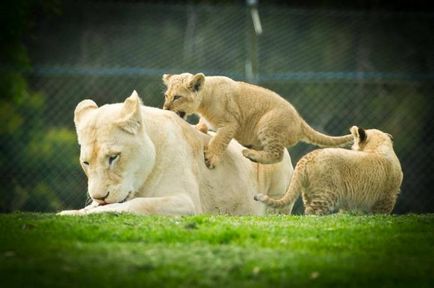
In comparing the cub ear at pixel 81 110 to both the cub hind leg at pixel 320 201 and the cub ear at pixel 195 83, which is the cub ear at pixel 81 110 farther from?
the cub hind leg at pixel 320 201

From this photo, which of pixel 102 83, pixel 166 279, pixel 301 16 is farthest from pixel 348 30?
pixel 166 279

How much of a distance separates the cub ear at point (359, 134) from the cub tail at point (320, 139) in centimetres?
4

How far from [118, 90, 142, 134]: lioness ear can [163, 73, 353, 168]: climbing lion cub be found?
95 centimetres

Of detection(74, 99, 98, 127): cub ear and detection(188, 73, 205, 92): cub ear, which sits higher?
detection(188, 73, 205, 92): cub ear

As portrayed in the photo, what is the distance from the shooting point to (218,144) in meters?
7.95

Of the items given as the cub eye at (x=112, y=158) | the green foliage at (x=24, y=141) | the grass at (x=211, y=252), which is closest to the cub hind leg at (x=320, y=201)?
the grass at (x=211, y=252)

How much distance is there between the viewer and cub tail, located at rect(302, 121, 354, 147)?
8.55 m

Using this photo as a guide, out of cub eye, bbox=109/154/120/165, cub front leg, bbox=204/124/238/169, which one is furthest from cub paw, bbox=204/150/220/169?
cub eye, bbox=109/154/120/165

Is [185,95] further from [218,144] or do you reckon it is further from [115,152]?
[115,152]

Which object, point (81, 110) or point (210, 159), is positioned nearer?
point (81, 110)

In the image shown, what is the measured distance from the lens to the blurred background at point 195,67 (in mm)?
12281

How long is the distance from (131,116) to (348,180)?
7.33ft

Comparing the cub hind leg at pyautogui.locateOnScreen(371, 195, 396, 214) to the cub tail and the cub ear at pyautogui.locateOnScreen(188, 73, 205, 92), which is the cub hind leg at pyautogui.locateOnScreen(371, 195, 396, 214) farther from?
the cub ear at pyautogui.locateOnScreen(188, 73, 205, 92)

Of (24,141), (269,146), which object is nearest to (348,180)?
(269,146)
